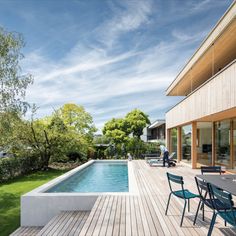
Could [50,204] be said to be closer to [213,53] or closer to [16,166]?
[213,53]

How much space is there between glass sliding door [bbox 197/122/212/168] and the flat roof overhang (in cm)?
302

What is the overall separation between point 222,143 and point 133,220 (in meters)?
9.16

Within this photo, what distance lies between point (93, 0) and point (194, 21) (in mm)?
5435

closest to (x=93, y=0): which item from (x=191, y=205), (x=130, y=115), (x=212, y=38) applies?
(x=212, y=38)

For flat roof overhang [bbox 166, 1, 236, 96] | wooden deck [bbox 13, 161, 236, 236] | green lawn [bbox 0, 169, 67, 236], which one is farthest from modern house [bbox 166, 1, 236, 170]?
green lawn [bbox 0, 169, 67, 236]

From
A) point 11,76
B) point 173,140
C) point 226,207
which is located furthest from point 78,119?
point 226,207

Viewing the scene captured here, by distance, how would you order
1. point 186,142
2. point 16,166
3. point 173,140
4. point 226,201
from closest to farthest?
point 226,201 < point 16,166 < point 186,142 < point 173,140

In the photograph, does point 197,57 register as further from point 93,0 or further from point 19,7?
point 19,7

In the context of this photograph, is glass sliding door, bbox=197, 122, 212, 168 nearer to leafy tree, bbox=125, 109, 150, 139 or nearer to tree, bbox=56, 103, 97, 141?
tree, bbox=56, 103, 97, 141

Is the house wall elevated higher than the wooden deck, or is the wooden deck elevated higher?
the house wall

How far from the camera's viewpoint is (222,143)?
12836 millimetres

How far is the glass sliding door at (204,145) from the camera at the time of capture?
15008 mm

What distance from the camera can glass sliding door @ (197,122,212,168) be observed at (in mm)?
15008

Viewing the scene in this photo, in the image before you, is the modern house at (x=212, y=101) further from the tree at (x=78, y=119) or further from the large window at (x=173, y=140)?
the tree at (x=78, y=119)
